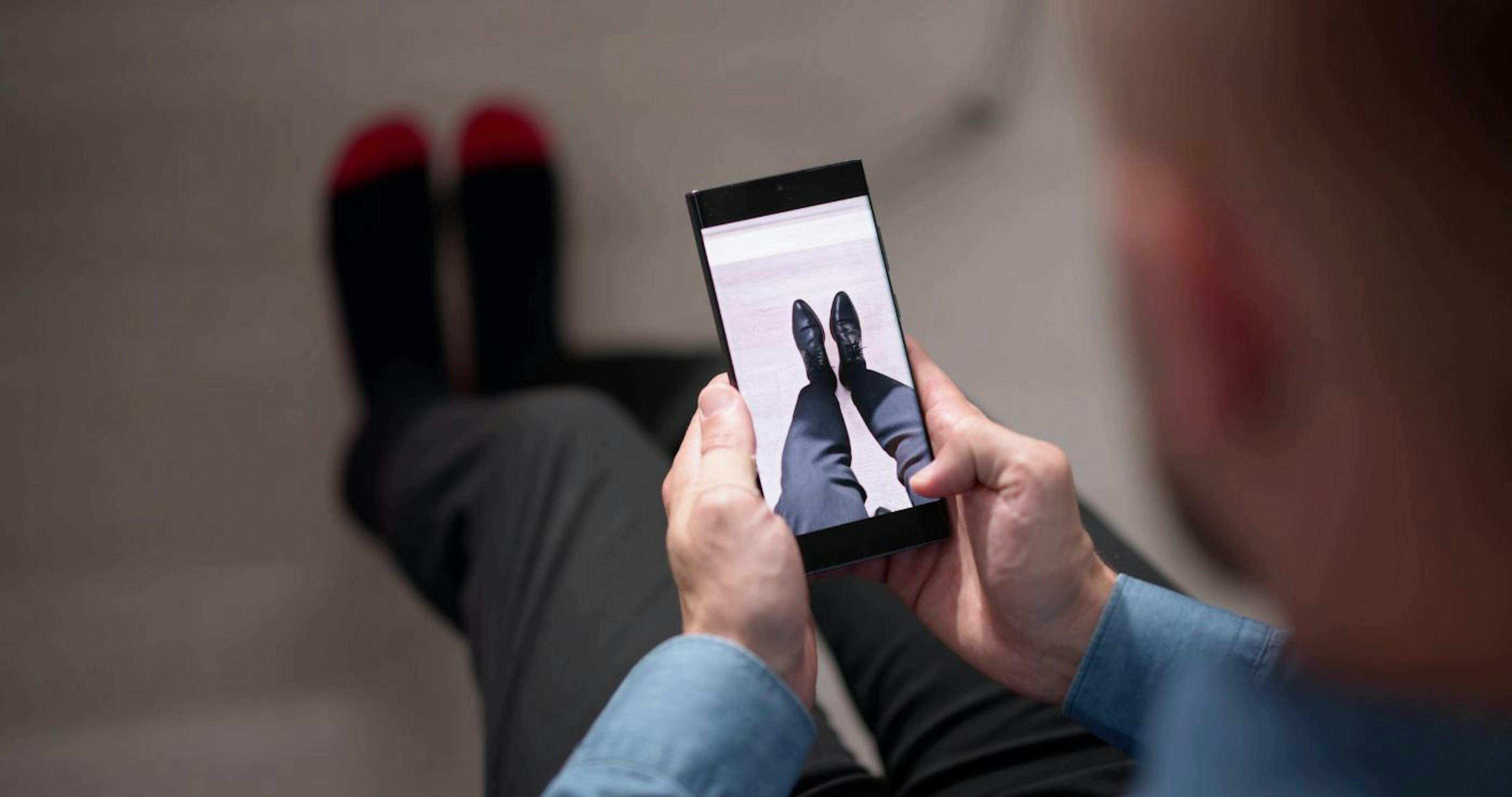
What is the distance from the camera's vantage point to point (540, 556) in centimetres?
58

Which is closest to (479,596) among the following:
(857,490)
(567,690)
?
(567,690)

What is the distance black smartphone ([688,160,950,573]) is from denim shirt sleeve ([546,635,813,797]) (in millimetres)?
58

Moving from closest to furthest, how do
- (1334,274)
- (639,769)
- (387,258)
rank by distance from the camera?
1. (1334,274)
2. (639,769)
3. (387,258)

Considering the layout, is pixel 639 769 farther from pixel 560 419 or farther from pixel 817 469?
pixel 560 419

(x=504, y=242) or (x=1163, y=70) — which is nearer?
(x=1163, y=70)

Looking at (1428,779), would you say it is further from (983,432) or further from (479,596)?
(479,596)

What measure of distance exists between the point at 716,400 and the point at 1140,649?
217 millimetres

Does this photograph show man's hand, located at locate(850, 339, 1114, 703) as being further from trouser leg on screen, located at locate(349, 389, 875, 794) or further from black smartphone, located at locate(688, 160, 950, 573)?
trouser leg on screen, located at locate(349, 389, 875, 794)

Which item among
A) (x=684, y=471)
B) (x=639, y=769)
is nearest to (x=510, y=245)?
(x=684, y=471)

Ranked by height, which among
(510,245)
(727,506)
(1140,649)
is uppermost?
(510,245)

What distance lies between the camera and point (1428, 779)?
261mm

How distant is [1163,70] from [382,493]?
0.67 metres

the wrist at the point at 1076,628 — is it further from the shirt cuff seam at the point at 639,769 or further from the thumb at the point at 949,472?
the shirt cuff seam at the point at 639,769

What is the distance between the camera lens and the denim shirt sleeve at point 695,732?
0.38 meters
